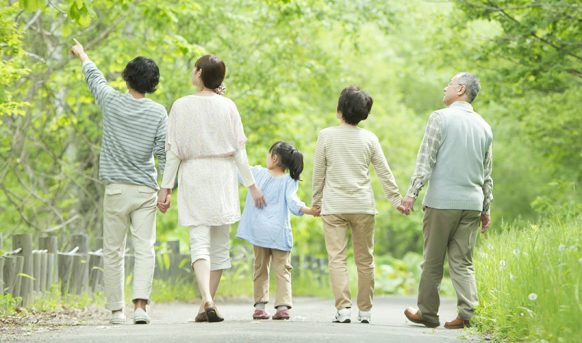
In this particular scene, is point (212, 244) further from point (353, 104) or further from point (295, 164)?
point (353, 104)

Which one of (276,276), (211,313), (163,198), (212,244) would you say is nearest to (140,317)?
(211,313)

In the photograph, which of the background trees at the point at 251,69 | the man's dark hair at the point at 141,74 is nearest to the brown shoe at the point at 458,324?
the man's dark hair at the point at 141,74

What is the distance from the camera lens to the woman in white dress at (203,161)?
25.8 feet

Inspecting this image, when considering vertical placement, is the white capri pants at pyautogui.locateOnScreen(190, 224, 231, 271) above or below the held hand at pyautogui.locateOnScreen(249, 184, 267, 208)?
below

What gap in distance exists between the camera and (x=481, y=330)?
24.6 feet

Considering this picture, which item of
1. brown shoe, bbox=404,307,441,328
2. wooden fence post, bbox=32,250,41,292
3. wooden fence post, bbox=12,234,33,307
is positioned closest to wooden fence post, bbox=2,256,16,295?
wooden fence post, bbox=12,234,33,307

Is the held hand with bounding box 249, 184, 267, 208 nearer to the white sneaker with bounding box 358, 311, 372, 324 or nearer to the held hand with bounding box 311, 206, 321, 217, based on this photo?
the held hand with bounding box 311, 206, 321, 217

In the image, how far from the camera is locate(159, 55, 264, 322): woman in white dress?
25.8 ft

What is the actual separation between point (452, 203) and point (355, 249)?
2.93 ft

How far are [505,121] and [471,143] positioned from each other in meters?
20.4

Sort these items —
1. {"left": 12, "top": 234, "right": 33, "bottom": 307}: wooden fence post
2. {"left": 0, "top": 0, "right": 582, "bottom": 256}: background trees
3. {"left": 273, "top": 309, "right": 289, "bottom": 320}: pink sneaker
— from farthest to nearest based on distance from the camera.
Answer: {"left": 0, "top": 0, "right": 582, "bottom": 256}: background trees < {"left": 12, "top": 234, "right": 33, "bottom": 307}: wooden fence post < {"left": 273, "top": 309, "right": 289, "bottom": 320}: pink sneaker

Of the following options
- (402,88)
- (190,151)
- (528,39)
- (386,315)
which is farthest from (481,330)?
(402,88)

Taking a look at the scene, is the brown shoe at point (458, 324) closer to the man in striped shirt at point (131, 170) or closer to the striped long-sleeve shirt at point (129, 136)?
the man in striped shirt at point (131, 170)

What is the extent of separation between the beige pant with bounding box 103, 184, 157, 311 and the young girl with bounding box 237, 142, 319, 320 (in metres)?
1.03
